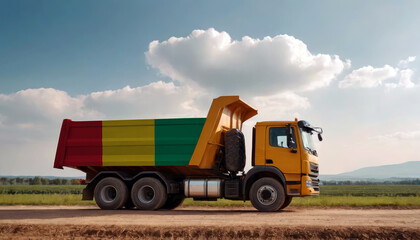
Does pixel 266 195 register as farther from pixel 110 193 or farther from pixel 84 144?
pixel 84 144

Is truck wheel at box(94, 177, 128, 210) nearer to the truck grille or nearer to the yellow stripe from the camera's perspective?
the yellow stripe

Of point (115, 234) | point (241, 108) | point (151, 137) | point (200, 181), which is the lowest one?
point (115, 234)

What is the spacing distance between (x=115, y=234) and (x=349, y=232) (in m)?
5.29

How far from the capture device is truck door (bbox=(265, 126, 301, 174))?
14352mm

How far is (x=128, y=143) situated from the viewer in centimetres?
1559

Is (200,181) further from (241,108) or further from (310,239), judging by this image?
(310,239)

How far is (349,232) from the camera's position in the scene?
9.64 meters

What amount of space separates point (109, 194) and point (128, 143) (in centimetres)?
216

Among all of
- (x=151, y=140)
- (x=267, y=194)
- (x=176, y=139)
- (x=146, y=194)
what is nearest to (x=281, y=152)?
(x=267, y=194)

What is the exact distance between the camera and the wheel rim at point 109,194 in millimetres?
15977

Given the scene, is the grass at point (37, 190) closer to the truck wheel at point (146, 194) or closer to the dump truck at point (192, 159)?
the dump truck at point (192, 159)

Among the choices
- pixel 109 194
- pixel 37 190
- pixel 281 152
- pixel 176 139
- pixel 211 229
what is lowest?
pixel 37 190

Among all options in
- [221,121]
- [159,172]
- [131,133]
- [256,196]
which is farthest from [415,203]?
[131,133]

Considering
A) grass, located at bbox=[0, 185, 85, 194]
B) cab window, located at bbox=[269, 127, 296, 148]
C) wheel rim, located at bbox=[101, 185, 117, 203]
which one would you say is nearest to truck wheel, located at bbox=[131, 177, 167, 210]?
wheel rim, located at bbox=[101, 185, 117, 203]
